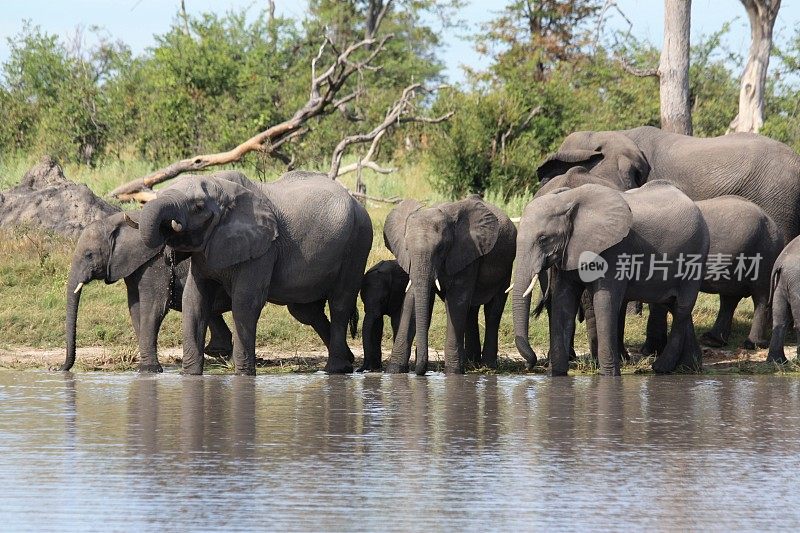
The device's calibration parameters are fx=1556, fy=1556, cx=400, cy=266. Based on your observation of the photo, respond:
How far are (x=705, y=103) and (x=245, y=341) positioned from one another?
2064 centimetres

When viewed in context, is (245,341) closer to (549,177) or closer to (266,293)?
(266,293)

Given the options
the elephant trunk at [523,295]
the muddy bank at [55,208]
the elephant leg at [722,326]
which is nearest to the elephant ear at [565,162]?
the elephant leg at [722,326]

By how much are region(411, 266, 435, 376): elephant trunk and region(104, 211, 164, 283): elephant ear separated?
2.18 metres

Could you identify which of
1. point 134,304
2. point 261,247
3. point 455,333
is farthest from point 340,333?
point 134,304

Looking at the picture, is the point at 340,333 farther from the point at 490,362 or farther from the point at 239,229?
the point at 239,229

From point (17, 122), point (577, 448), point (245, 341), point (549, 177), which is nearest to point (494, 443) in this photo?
point (577, 448)

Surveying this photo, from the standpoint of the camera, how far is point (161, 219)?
1145 cm


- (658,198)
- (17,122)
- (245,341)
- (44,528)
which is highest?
(17,122)

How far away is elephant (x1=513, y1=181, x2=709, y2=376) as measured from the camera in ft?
40.5

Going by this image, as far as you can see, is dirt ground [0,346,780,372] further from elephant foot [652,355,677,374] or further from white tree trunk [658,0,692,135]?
white tree trunk [658,0,692,135]

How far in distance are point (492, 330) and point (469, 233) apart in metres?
0.93

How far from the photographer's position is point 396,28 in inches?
1970

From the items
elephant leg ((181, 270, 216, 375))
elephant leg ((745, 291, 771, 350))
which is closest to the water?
elephant leg ((181, 270, 216, 375))

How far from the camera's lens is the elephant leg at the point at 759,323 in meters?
14.6
